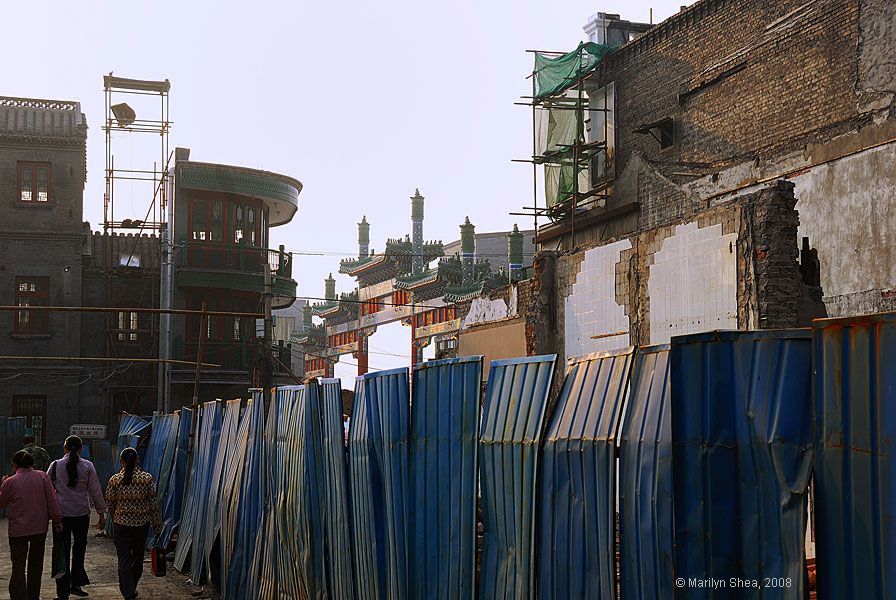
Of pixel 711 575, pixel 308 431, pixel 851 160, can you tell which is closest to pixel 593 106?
pixel 851 160

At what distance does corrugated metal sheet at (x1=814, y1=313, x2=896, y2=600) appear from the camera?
3.18m

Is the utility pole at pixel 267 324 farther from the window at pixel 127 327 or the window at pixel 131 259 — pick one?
the window at pixel 131 259

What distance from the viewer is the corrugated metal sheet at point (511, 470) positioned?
504 centimetres

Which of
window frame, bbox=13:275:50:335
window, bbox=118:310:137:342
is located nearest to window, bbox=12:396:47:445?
window frame, bbox=13:275:50:335

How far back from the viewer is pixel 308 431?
28.7 feet

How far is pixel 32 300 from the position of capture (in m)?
34.4

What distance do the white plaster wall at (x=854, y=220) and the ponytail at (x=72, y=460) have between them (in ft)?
37.1

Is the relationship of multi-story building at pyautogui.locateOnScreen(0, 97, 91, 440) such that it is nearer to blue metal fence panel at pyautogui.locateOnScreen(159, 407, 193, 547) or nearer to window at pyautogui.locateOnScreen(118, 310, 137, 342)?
window at pyautogui.locateOnScreen(118, 310, 137, 342)

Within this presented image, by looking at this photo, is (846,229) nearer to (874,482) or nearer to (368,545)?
(368,545)

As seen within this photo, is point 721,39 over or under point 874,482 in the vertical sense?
over

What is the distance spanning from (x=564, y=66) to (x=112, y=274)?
1630 cm

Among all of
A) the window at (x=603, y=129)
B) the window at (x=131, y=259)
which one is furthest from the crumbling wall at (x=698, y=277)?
the window at (x=131, y=259)

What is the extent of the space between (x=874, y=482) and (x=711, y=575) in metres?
0.80

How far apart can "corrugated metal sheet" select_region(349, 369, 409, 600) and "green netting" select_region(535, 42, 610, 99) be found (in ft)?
78.8
